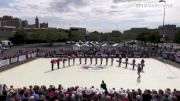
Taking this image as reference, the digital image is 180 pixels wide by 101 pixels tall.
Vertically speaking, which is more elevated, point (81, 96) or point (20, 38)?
point (81, 96)

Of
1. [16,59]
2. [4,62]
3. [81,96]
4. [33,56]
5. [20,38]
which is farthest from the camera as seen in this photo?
[20,38]

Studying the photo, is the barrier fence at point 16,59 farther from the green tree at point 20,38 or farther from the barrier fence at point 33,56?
the green tree at point 20,38

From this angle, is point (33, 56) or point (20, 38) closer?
point (33, 56)

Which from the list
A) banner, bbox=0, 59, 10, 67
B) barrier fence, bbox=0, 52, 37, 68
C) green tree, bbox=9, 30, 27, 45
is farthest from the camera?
green tree, bbox=9, 30, 27, 45

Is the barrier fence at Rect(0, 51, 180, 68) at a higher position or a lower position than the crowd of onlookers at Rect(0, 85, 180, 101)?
lower

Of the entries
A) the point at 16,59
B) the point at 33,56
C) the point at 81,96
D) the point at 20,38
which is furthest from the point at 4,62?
the point at 20,38

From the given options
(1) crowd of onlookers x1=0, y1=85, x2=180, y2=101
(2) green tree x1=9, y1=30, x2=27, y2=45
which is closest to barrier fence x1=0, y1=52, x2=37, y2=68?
(1) crowd of onlookers x1=0, y1=85, x2=180, y2=101

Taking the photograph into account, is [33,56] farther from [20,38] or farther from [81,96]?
[20,38]

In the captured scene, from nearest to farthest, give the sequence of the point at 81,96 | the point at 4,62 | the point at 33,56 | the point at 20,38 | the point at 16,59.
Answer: the point at 81,96 → the point at 4,62 → the point at 16,59 → the point at 33,56 → the point at 20,38

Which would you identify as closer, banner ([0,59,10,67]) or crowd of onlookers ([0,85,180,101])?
crowd of onlookers ([0,85,180,101])

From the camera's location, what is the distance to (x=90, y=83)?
93.4 ft

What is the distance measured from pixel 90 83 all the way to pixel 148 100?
43.7 feet

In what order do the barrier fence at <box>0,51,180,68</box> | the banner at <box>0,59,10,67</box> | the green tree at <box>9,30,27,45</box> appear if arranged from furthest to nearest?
the green tree at <box>9,30,27,45</box>
the barrier fence at <box>0,51,180,68</box>
the banner at <box>0,59,10,67</box>

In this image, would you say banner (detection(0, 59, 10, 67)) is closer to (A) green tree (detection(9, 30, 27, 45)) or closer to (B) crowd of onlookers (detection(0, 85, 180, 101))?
(B) crowd of onlookers (detection(0, 85, 180, 101))
